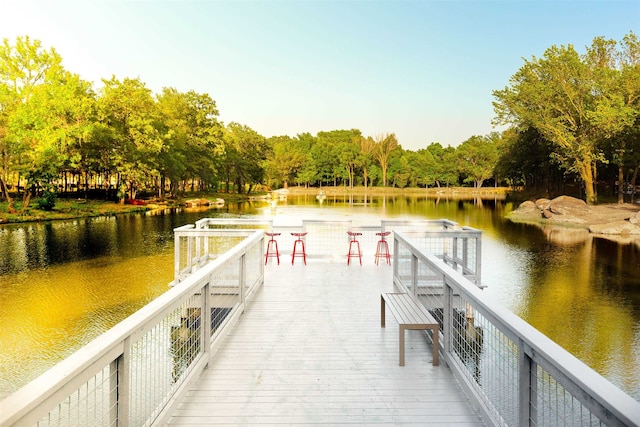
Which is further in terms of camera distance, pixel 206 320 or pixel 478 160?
pixel 478 160

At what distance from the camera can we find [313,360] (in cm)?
435

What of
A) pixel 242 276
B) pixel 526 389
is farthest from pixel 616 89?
pixel 526 389

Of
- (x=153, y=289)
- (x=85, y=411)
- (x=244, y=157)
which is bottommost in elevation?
(x=85, y=411)

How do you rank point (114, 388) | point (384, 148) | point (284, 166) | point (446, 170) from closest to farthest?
point (114, 388), point (446, 170), point (384, 148), point (284, 166)

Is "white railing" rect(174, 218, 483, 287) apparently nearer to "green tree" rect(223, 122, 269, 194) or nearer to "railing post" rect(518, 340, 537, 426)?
"railing post" rect(518, 340, 537, 426)

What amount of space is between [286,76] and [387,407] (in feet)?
194

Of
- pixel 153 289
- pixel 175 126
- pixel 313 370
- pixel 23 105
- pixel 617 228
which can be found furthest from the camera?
pixel 175 126

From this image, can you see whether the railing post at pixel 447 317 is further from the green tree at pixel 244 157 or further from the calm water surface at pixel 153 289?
the green tree at pixel 244 157

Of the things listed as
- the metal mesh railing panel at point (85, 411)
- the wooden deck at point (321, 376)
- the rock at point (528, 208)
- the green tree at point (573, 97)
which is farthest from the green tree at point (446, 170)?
the metal mesh railing panel at point (85, 411)

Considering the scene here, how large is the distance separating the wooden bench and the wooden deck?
25cm

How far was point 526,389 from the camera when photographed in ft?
7.98

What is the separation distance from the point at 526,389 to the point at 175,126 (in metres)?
45.0

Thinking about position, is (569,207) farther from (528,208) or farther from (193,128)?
(193,128)

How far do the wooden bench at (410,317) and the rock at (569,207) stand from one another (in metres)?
26.7
